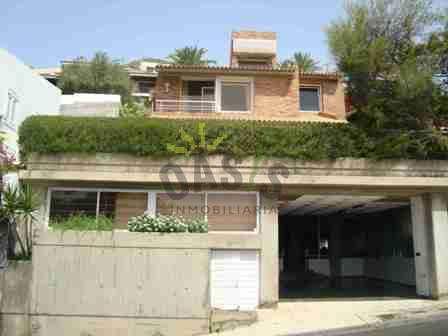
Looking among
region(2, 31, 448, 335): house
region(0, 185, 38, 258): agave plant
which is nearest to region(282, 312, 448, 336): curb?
region(2, 31, 448, 335): house

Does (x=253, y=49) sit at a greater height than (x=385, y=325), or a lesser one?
greater

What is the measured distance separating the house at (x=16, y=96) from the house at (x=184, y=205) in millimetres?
3461

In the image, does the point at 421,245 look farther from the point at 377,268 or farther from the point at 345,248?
the point at 345,248

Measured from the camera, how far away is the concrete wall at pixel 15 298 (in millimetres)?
9766

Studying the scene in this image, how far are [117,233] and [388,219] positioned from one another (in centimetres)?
1353

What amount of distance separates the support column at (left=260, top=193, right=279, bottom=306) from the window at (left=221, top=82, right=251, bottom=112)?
6927 mm

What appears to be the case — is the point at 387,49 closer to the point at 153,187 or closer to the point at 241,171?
the point at 241,171

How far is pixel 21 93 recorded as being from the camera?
15.7 metres

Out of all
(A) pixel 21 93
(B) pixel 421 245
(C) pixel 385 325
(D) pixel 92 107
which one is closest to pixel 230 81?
(D) pixel 92 107

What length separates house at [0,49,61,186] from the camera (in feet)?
46.5

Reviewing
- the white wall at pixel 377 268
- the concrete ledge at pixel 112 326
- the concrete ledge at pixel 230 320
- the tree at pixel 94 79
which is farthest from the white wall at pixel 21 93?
the tree at pixel 94 79

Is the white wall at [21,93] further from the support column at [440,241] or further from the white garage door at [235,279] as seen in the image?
the support column at [440,241]

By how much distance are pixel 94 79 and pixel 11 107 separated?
22.1 m

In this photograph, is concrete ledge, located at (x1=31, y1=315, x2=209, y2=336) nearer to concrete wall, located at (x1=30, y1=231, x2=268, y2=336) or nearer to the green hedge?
concrete wall, located at (x1=30, y1=231, x2=268, y2=336)
